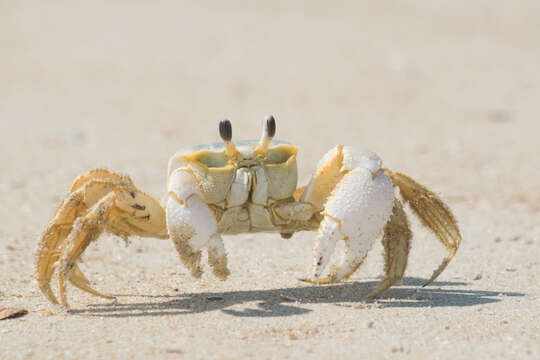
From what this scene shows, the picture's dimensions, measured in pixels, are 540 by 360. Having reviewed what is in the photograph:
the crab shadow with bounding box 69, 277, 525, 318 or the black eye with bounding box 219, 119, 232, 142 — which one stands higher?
the black eye with bounding box 219, 119, 232, 142

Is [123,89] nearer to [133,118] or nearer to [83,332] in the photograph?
[133,118]

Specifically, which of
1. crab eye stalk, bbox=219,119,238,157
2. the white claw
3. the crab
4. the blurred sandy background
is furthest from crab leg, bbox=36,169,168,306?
the white claw

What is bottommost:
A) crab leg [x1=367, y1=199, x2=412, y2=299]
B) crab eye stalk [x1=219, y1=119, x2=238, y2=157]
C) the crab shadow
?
the crab shadow

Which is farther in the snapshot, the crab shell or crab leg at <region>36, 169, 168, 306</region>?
the crab shell

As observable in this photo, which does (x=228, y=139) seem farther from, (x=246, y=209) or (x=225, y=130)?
(x=246, y=209)

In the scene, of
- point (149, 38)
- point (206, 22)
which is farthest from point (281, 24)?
point (149, 38)

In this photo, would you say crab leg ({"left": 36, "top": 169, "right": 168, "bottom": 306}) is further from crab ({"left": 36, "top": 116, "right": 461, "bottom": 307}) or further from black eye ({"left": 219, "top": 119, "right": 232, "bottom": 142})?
black eye ({"left": 219, "top": 119, "right": 232, "bottom": 142})

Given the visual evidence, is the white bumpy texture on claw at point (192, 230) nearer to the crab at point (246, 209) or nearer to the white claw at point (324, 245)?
the crab at point (246, 209)

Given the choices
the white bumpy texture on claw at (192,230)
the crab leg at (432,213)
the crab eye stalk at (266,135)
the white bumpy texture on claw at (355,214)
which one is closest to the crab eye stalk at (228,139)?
the crab eye stalk at (266,135)
